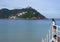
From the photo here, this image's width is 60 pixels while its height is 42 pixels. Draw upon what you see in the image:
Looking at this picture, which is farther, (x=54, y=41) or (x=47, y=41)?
(x=47, y=41)

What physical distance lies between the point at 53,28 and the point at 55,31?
0.18m

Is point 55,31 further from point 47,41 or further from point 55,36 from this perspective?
point 47,41

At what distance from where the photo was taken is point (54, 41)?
1066cm

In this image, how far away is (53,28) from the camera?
10.7 metres

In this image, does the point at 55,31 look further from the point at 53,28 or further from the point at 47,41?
the point at 47,41

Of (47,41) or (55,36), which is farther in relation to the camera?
(47,41)

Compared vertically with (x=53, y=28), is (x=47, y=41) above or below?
below

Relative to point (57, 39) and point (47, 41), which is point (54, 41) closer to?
point (57, 39)

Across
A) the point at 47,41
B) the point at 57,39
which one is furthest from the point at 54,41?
the point at 47,41

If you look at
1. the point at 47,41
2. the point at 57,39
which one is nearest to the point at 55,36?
the point at 57,39

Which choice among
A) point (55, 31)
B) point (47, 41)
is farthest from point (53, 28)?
point (47, 41)

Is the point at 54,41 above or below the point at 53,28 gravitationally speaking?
below

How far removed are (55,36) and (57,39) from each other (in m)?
0.25

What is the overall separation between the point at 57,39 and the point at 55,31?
0.43 meters
